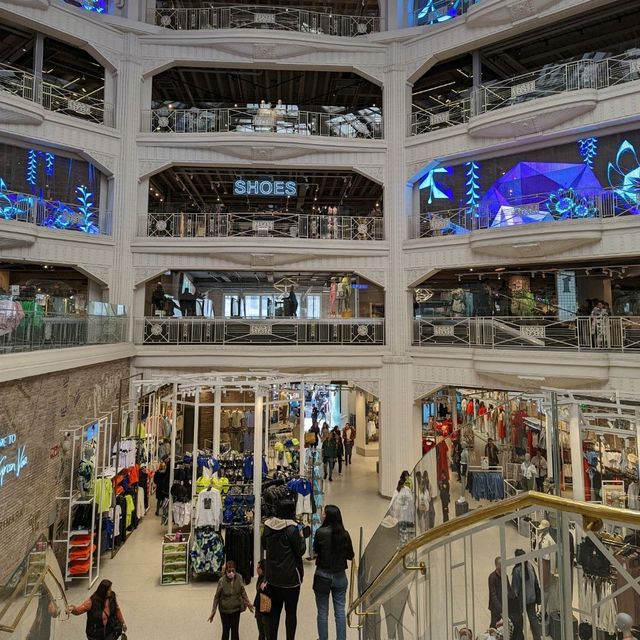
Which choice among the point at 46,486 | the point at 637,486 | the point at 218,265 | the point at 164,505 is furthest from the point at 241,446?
the point at 637,486

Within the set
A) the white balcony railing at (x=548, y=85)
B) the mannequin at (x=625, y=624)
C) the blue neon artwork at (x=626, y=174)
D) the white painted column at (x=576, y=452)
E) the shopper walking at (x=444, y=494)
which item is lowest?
the mannequin at (x=625, y=624)

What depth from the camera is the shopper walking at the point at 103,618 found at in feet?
17.8

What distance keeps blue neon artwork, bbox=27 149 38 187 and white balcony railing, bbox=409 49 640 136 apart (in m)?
11.0

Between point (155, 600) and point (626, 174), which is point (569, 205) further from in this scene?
point (155, 600)

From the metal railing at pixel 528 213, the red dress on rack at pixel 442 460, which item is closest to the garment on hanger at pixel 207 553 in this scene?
the red dress on rack at pixel 442 460

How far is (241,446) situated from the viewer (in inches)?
477

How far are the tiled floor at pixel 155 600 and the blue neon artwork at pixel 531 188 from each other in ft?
29.8

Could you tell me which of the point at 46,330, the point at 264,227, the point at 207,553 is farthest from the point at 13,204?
the point at 207,553

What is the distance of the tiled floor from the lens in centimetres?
700

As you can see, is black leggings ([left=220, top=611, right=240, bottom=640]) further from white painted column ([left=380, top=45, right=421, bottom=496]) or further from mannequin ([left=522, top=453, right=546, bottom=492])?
white painted column ([left=380, top=45, right=421, bottom=496])

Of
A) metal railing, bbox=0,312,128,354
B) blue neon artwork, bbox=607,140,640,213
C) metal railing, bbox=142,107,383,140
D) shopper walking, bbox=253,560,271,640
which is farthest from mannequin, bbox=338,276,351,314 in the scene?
shopper walking, bbox=253,560,271,640

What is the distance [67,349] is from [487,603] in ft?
30.0

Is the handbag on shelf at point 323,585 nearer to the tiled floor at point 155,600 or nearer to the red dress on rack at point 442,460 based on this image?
the tiled floor at point 155,600

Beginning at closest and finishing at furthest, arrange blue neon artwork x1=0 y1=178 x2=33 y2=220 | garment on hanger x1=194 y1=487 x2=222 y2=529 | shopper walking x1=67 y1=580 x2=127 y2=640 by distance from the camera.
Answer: shopper walking x1=67 y1=580 x2=127 y2=640 → garment on hanger x1=194 y1=487 x2=222 y2=529 → blue neon artwork x1=0 y1=178 x2=33 y2=220
